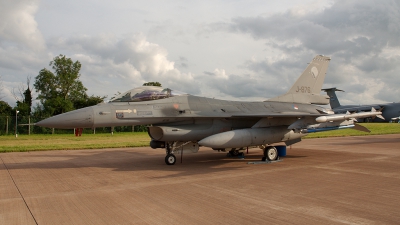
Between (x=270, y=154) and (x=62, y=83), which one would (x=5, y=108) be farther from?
(x=270, y=154)

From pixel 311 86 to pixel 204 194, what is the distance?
9.70 m

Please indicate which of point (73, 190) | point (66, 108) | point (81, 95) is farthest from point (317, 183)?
point (81, 95)

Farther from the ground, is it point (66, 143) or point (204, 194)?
point (66, 143)

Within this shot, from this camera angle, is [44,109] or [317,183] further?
[44,109]

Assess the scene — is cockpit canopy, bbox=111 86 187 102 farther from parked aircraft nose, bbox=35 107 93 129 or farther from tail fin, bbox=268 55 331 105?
tail fin, bbox=268 55 331 105

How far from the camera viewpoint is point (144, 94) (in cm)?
1002

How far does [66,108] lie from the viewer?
130 ft

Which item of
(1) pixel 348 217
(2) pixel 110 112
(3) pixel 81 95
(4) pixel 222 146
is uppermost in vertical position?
(3) pixel 81 95

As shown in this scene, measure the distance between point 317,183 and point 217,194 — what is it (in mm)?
2509

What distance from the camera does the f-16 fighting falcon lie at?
919 centimetres

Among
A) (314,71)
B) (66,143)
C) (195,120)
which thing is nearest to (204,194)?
(195,120)

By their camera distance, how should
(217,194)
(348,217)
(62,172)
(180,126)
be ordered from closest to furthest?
(348,217) → (217,194) → (62,172) → (180,126)

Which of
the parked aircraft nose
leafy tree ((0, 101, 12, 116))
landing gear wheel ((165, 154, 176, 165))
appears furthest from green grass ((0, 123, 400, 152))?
leafy tree ((0, 101, 12, 116))

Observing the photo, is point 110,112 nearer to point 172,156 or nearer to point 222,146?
point 172,156
